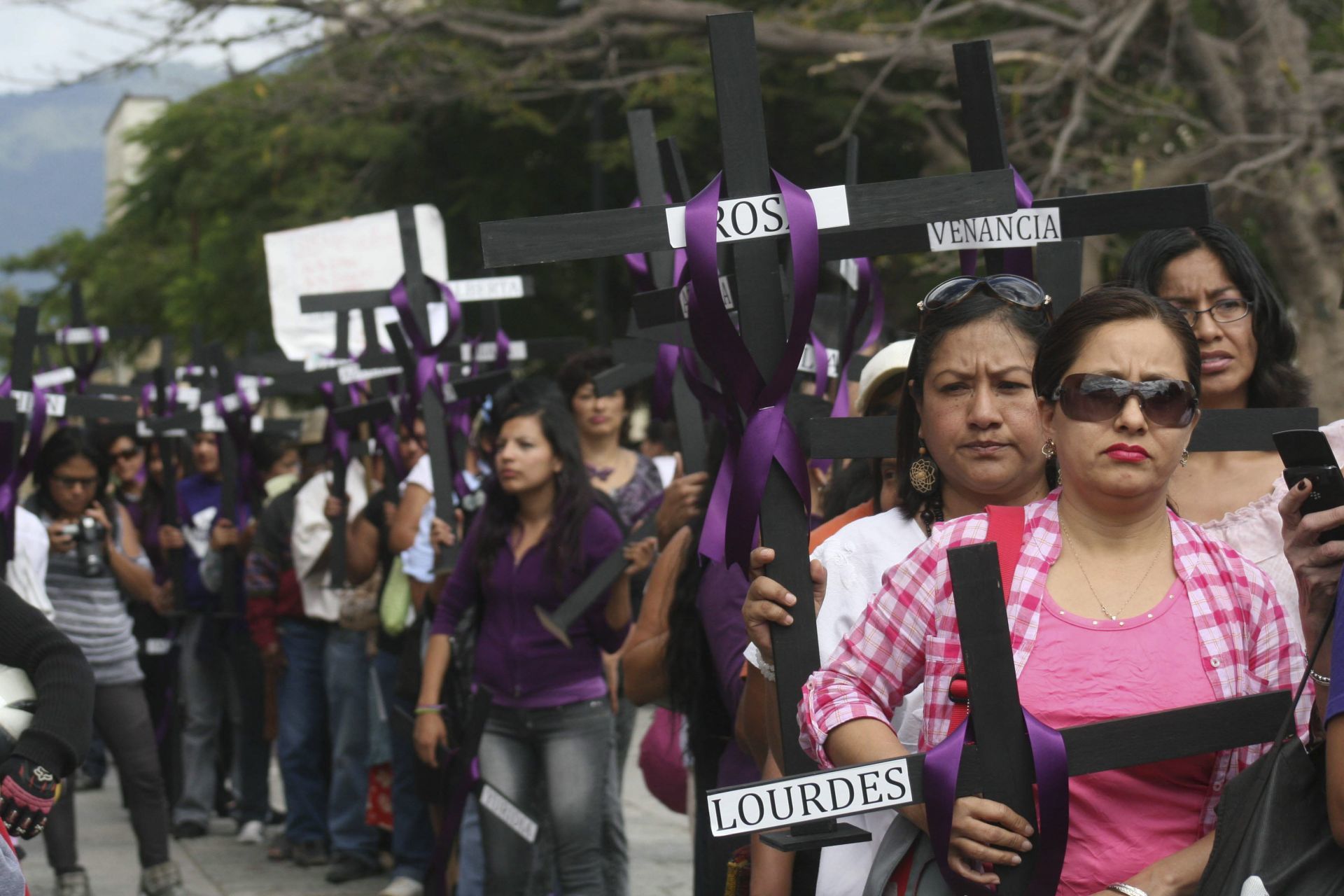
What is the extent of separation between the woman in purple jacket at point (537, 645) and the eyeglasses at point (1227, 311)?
7.94 ft

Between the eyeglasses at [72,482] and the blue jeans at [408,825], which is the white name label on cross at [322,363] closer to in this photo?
the eyeglasses at [72,482]

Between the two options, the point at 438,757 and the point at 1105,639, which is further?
the point at 438,757

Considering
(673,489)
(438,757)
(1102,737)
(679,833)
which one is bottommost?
(679,833)

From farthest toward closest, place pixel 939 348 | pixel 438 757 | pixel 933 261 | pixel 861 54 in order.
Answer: pixel 861 54
pixel 933 261
pixel 438 757
pixel 939 348

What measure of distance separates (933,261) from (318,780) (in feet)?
16.7

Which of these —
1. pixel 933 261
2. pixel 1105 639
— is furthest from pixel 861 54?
pixel 1105 639

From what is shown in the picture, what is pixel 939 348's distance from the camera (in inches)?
118

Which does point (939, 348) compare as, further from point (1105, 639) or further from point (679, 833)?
point (679, 833)

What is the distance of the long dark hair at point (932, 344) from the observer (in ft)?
9.73

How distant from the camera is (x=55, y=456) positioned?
762 cm

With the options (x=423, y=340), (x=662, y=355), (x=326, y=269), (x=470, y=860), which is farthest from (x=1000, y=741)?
(x=326, y=269)

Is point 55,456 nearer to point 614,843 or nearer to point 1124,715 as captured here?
point 614,843

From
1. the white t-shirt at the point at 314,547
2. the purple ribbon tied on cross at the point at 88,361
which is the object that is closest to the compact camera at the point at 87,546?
the white t-shirt at the point at 314,547

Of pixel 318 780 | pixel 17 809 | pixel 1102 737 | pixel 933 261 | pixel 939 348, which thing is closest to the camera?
pixel 1102 737
